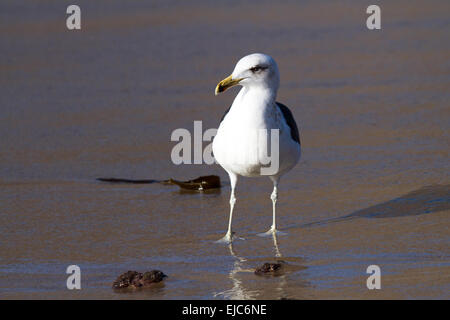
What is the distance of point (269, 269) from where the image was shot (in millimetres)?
5688

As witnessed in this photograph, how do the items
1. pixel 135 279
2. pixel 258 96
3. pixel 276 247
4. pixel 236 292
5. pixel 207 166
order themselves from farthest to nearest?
pixel 207 166 → pixel 258 96 → pixel 276 247 → pixel 135 279 → pixel 236 292

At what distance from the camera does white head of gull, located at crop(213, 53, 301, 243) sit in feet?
21.3

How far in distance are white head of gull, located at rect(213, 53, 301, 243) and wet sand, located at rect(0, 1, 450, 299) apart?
0.58m

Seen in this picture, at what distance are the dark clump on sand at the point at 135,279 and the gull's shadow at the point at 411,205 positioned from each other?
1.84m

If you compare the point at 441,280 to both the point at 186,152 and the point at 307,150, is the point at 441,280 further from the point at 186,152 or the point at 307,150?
the point at 186,152

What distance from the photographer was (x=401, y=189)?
7695 mm

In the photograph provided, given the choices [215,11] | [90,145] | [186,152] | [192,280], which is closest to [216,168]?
[186,152]

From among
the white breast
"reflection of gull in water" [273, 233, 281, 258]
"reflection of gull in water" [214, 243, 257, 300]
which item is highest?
the white breast

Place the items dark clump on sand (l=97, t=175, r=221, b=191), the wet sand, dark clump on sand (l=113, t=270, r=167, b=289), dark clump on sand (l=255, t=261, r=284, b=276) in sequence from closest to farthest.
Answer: dark clump on sand (l=113, t=270, r=167, b=289) < dark clump on sand (l=255, t=261, r=284, b=276) < the wet sand < dark clump on sand (l=97, t=175, r=221, b=191)

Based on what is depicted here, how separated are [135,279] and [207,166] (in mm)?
3473

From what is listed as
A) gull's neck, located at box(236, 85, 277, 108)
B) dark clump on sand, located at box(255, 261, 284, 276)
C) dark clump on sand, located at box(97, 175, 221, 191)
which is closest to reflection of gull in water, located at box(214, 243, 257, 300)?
dark clump on sand, located at box(255, 261, 284, 276)

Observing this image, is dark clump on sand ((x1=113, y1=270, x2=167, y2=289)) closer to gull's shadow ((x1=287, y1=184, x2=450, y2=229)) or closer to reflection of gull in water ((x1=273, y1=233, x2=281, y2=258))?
reflection of gull in water ((x1=273, y1=233, x2=281, y2=258))

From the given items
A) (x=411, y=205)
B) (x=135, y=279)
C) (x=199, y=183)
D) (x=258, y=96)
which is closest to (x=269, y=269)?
(x=135, y=279)

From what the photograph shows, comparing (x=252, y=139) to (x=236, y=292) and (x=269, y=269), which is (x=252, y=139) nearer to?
(x=269, y=269)
